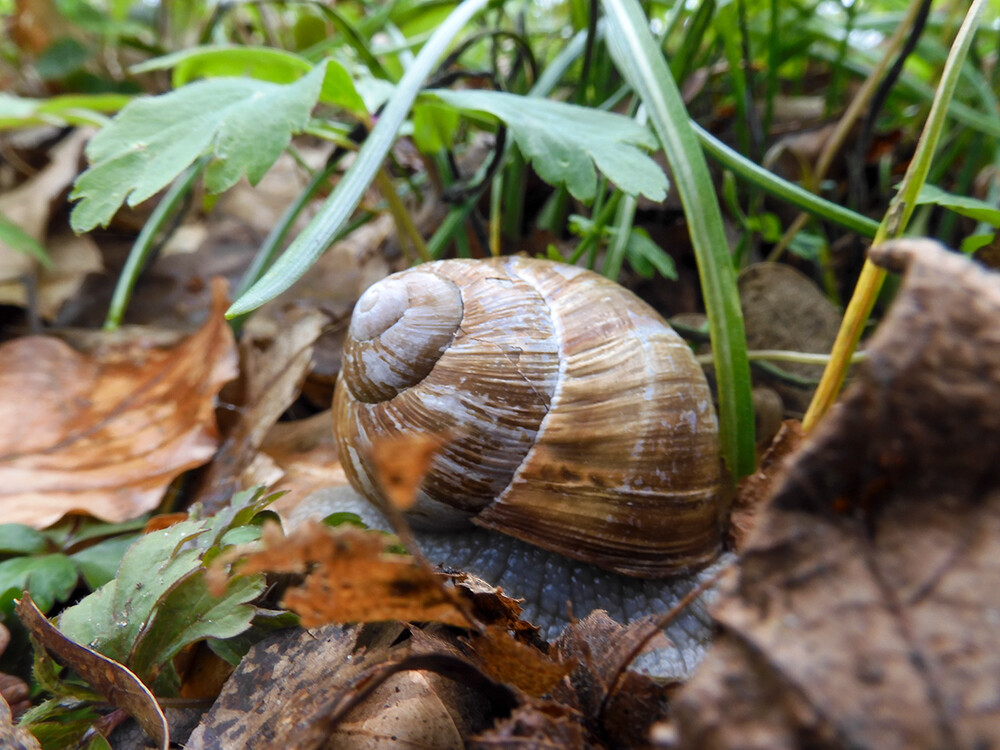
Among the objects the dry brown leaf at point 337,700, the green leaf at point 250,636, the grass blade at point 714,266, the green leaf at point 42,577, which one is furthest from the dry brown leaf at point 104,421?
the grass blade at point 714,266

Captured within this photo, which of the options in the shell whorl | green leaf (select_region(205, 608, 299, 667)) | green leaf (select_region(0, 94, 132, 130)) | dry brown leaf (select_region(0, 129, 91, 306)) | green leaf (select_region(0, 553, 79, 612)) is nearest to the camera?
green leaf (select_region(205, 608, 299, 667))

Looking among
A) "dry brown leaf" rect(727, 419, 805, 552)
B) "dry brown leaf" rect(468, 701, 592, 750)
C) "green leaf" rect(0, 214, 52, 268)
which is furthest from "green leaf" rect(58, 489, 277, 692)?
"green leaf" rect(0, 214, 52, 268)

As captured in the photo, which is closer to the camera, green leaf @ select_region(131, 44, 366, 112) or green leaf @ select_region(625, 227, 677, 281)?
green leaf @ select_region(131, 44, 366, 112)

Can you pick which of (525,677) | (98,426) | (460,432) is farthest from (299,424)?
→ (525,677)

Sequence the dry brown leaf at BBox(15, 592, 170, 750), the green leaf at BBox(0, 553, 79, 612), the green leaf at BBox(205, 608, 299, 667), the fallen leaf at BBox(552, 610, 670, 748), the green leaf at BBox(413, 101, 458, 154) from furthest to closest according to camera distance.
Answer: the green leaf at BBox(413, 101, 458, 154)
the green leaf at BBox(0, 553, 79, 612)
the green leaf at BBox(205, 608, 299, 667)
the dry brown leaf at BBox(15, 592, 170, 750)
the fallen leaf at BBox(552, 610, 670, 748)

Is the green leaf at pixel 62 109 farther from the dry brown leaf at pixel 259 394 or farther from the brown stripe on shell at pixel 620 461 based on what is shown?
the brown stripe on shell at pixel 620 461

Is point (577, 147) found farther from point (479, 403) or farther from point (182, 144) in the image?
point (182, 144)

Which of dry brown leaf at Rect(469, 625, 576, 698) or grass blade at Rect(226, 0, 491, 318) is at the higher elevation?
grass blade at Rect(226, 0, 491, 318)

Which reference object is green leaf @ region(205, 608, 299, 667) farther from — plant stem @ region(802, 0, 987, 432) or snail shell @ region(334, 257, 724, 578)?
plant stem @ region(802, 0, 987, 432)
